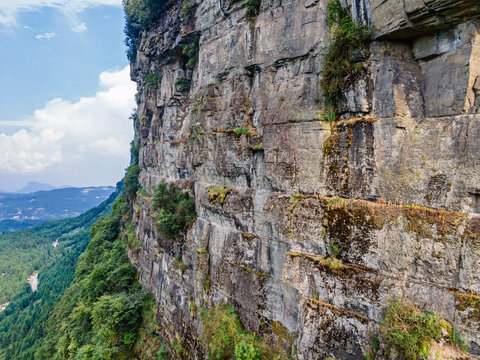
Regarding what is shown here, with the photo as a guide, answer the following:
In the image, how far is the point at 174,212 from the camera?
19.3 metres

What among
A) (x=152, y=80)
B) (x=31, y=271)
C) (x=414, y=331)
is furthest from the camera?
(x=31, y=271)

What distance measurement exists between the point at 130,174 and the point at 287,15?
29.6 meters

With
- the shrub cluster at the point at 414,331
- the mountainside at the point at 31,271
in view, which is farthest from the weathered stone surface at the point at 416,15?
the mountainside at the point at 31,271

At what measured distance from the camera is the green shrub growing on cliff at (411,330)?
743 cm

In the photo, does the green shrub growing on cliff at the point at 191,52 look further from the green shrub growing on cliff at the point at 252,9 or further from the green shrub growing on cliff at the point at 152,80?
the green shrub growing on cliff at the point at 252,9

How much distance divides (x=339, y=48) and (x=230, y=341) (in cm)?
1379

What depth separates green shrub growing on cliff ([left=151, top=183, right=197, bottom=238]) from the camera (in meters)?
18.3

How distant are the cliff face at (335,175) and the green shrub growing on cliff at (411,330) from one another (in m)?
0.35

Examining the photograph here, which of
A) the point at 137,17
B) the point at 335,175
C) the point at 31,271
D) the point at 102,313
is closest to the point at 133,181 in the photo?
the point at 102,313

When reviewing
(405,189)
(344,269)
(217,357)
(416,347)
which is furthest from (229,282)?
(405,189)

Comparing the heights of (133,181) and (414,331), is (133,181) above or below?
above

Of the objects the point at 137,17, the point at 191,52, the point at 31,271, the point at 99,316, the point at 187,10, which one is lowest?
the point at 31,271

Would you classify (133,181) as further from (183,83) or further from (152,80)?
(183,83)

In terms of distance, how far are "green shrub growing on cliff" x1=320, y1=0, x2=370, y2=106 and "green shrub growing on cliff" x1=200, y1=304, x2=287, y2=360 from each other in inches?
432
